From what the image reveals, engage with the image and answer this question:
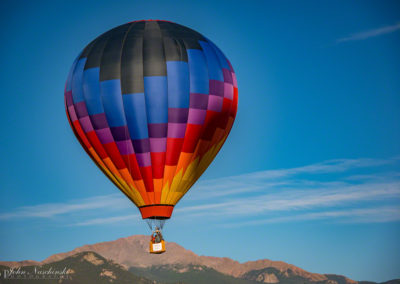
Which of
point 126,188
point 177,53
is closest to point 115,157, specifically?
point 126,188

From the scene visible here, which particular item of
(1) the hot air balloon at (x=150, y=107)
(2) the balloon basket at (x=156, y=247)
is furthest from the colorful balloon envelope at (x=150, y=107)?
(2) the balloon basket at (x=156, y=247)

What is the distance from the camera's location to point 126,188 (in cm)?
5962

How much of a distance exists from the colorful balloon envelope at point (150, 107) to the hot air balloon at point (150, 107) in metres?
0.08

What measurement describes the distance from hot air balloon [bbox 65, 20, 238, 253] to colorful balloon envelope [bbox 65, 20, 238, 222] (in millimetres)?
84

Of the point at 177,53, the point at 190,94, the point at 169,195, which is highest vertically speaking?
the point at 177,53

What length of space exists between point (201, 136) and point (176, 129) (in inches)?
105

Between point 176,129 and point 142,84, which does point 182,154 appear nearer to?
point 176,129

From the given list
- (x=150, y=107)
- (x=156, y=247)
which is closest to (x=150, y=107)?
(x=150, y=107)

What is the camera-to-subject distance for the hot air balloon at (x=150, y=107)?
5728 centimetres

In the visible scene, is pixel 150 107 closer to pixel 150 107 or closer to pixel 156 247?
pixel 150 107

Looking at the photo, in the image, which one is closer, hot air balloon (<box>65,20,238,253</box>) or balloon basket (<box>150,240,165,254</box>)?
balloon basket (<box>150,240,165,254</box>)

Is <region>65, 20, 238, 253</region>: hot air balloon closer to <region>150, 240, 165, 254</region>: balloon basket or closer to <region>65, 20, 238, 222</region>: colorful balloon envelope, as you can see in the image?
<region>65, 20, 238, 222</region>: colorful balloon envelope

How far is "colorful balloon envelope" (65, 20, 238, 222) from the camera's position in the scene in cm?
5728

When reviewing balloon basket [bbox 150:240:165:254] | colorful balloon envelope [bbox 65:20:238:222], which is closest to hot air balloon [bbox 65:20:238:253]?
colorful balloon envelope [bbox 65:20:238:222]
